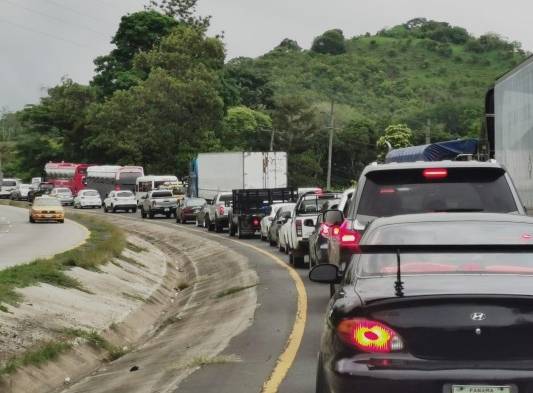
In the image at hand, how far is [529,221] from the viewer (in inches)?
323

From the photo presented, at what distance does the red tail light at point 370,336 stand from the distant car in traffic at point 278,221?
988 inches

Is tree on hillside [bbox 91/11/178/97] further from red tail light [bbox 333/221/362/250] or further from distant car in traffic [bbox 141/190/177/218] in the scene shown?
red tail light [bbox 333/221/362/250]

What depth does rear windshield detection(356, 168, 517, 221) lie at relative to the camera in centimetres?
1125

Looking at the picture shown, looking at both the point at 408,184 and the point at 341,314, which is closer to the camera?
the point at 341,314

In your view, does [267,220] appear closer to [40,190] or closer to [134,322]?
[134,322]

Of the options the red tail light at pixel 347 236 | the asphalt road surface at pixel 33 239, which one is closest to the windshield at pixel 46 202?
the asphalt road surface at pixel 33 239

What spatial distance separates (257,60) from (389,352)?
18372 cm

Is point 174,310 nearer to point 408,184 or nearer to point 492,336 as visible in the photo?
point 408,184

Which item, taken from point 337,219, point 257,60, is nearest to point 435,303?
point 337,219

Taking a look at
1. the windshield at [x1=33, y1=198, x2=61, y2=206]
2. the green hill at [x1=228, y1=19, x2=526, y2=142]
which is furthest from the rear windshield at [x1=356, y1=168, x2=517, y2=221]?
the green hill at [x1=228, y1=19, x2=526, y2=142]

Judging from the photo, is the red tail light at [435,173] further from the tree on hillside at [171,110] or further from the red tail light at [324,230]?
the tree on hillside at [171,110]

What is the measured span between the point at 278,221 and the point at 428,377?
94.6ft

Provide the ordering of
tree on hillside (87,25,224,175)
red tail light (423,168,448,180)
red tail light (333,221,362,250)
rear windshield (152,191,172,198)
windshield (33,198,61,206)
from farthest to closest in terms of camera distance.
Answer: tree on hillside (87,25,224,175)
rear windshield (152,191,172,198)
windshield (33,198,61,206)
red tail light (333,221,362,250)
red tail light (423,168,448,180)

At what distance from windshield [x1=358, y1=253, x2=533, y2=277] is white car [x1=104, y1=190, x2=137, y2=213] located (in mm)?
71041
